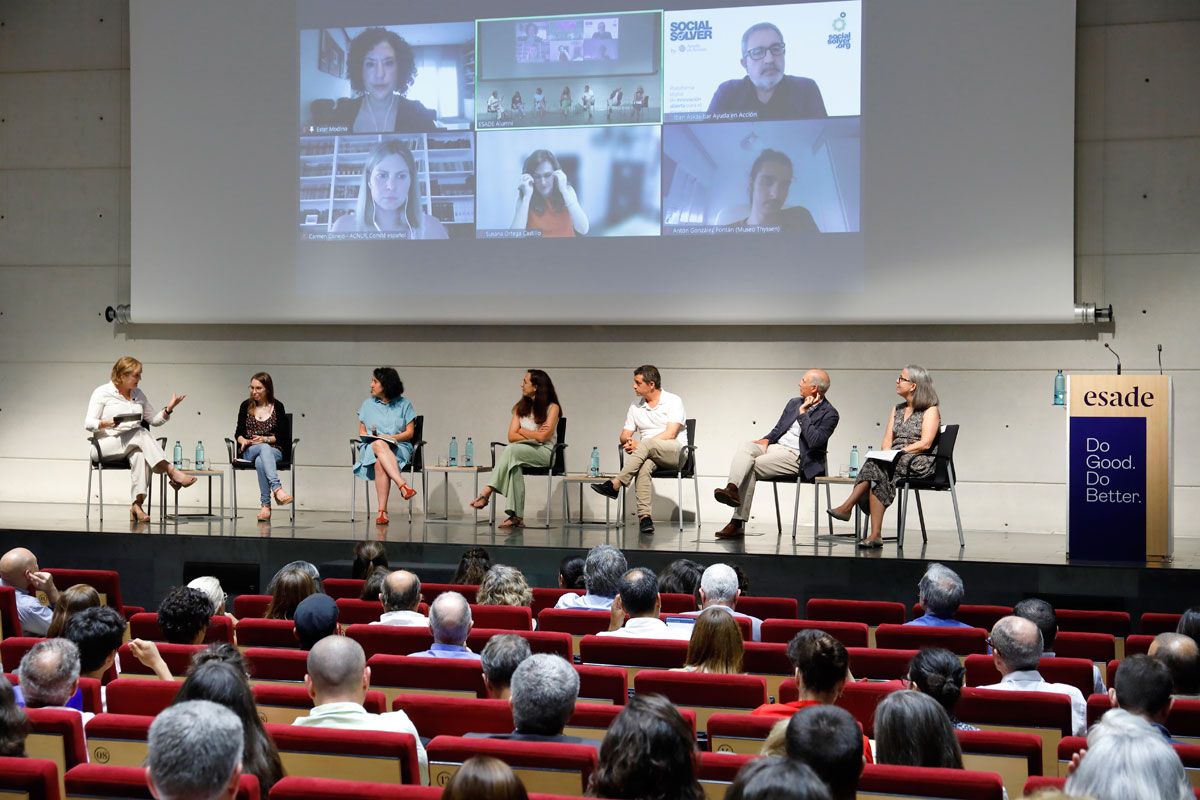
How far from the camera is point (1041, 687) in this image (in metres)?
3.44

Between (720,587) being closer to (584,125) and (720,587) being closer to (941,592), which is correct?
(941,592)

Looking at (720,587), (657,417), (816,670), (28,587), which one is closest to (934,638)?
(720,587)

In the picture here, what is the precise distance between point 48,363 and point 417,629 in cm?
708

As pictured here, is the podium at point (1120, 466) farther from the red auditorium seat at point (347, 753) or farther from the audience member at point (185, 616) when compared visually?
the red auditorium seat at point (347, 753)

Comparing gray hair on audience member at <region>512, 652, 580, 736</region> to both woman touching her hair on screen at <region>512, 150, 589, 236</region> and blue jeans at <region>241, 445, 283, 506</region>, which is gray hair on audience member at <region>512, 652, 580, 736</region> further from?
woman touching her hair on screen at <region>512, 150, 589, 236</region>

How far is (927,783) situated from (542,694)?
31.2 inches

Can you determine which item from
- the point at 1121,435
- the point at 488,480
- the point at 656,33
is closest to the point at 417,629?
the point at 1121,435

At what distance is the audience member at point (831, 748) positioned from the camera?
2.26 meters

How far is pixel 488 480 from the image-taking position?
915cm

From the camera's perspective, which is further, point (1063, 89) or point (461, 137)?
point (461, 137)

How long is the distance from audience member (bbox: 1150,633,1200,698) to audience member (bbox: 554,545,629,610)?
1990mm

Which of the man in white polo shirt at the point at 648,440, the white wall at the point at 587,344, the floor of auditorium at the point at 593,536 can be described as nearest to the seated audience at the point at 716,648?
the floor of auditorium at the point at 593,536

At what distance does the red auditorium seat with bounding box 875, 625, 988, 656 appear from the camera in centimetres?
426

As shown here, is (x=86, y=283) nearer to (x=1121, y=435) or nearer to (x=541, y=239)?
(x=541, y=239)
